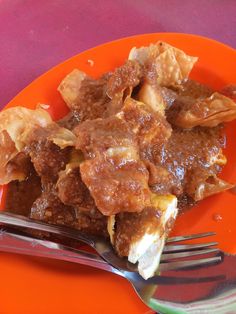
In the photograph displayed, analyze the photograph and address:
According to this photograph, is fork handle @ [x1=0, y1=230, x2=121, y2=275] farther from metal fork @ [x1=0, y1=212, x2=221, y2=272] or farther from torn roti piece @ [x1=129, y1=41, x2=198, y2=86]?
torn roti piece @ [x1=129, y1=41, x2=198, y2=86]

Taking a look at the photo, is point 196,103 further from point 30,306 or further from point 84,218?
point 30,306

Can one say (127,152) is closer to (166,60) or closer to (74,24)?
(166,60)

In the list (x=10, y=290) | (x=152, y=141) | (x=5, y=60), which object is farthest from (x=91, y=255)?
(x=5, y=60)

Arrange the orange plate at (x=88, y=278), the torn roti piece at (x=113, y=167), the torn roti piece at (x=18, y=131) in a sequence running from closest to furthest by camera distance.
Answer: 1. the torn roti piece at (x=113, y=167)
2. the orange plate at (x=88, y=278)
3. the torn roti piece at (x=18, y=131)

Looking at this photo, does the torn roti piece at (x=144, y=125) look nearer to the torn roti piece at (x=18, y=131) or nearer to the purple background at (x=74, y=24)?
the torn roti piece at (x=18, y=131)

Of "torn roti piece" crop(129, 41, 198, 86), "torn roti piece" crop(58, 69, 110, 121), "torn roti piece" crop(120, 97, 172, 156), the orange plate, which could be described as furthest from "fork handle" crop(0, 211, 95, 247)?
"torn roti piece" crop(129, 41, 198, 86)

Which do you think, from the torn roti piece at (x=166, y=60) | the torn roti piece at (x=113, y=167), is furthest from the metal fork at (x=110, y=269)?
the torn roti piece at (x=166, y=60)

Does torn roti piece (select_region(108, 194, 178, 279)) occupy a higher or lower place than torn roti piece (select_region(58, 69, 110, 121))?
lower
